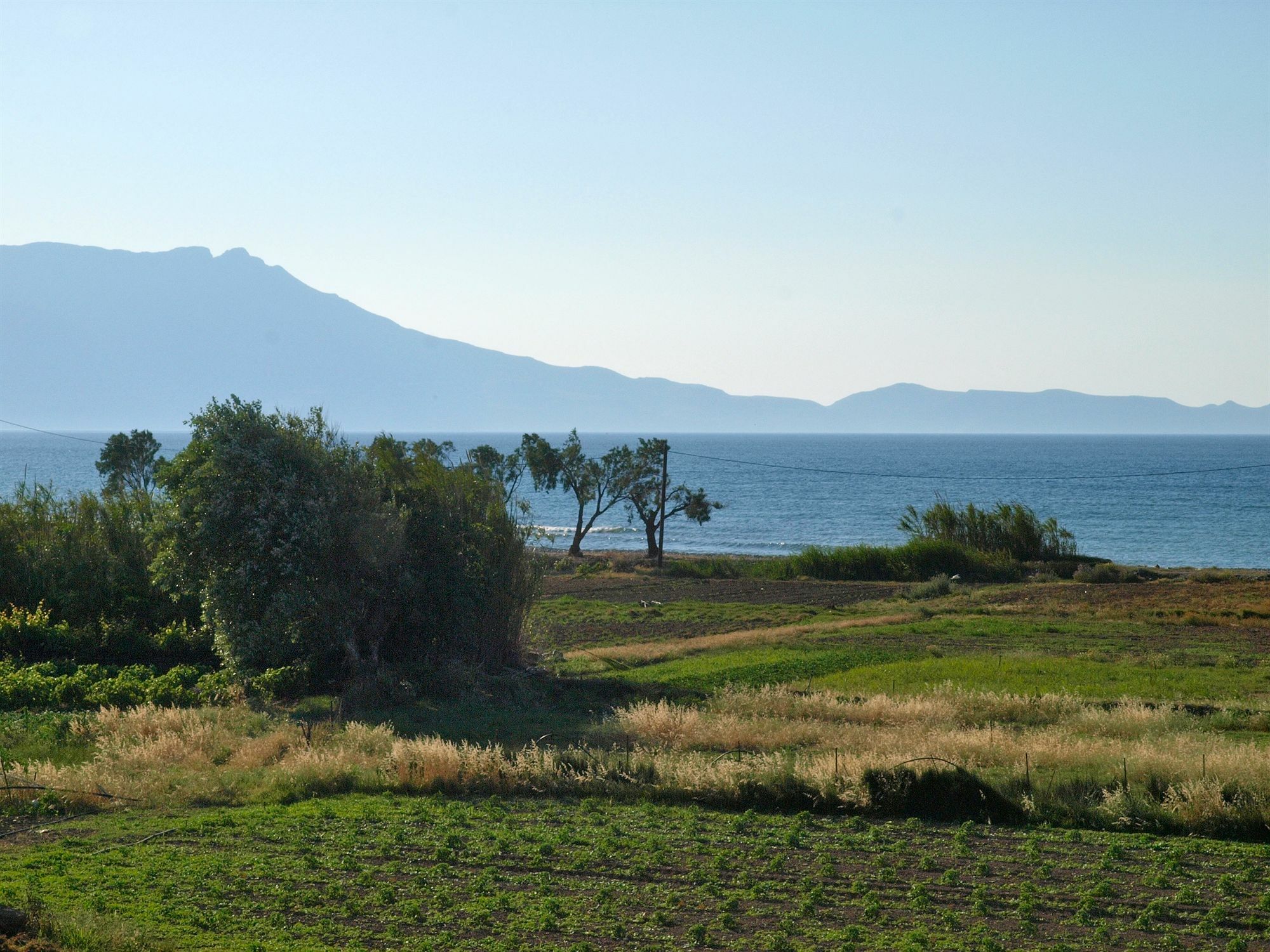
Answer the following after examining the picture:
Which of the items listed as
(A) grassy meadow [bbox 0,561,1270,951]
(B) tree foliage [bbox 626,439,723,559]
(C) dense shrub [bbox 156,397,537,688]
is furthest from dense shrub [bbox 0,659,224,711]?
(B) tree foliage [bbox 626,439,723,559]

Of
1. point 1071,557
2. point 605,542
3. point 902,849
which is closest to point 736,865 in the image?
point 902,849

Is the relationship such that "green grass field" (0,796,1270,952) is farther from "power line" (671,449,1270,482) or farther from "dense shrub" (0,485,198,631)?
"power line" (671,449,1270,482)

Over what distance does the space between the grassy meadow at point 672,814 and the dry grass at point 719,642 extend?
12.2 feet

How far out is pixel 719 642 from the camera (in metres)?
33.6

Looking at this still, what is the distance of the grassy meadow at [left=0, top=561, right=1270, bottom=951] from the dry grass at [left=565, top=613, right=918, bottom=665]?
3716mm

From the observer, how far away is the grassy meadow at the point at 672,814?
10.2 m

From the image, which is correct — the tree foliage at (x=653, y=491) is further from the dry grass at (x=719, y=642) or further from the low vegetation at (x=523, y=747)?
the dry grass at (x=719, y=642)

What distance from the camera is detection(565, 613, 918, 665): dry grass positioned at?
30984mm

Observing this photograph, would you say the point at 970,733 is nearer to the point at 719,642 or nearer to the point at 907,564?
the point at 719,642

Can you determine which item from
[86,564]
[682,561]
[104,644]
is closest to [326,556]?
[104,644]

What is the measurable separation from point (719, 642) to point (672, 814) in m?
19.0

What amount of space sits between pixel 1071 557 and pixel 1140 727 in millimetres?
41149

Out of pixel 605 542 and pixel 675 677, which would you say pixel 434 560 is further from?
pixel 605 542

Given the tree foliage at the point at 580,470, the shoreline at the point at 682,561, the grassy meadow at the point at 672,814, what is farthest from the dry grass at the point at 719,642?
the tree foliage at the point at 580,470
